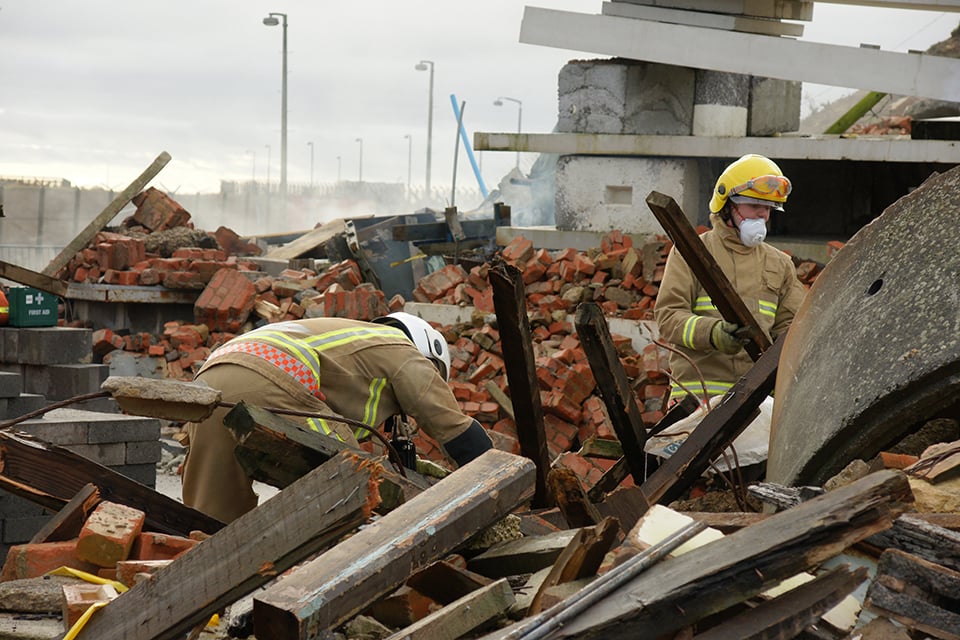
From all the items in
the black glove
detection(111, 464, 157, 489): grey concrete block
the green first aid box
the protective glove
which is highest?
the protective glove

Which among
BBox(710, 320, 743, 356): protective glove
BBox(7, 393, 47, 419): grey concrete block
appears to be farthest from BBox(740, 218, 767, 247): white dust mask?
BBox(7, 393, 47, 419): grey concrete block

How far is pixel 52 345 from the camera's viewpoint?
9.21m

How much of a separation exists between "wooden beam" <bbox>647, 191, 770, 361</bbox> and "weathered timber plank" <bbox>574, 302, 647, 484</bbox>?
519mm

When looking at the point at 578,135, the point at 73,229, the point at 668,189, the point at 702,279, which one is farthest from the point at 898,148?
the point at 73,229

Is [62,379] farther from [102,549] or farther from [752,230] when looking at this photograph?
[102,549]

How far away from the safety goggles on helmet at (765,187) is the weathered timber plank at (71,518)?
3262mm

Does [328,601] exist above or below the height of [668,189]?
below

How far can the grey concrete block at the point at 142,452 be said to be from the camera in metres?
6.38

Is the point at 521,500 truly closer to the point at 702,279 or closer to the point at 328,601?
the point at 328,601

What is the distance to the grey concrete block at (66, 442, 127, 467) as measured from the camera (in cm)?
620

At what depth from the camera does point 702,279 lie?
5.11 m

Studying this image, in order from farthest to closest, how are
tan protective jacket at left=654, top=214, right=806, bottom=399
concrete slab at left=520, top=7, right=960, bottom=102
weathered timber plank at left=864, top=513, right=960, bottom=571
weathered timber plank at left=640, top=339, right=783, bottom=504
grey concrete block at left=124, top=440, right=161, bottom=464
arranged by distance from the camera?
concrete slab at left=520, top=7, right=960, bottom=102, grey concrete block at left=124, top=440, right=161, bottom=464, tan protective jacket at left=654, top=214, right=806, bottom=399, weathered timber plank at left=640, top=339, right=783, bottom=504, weathered timber plank at left=864, top=513, right=960, bottom=571

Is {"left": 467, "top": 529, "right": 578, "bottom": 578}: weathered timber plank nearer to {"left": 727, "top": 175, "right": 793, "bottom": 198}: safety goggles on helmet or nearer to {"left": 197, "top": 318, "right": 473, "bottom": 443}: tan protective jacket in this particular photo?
{"left": 197, "top": 318, "right": 473, "bottom": 443}: tan protective jacket

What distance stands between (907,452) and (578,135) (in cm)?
769
